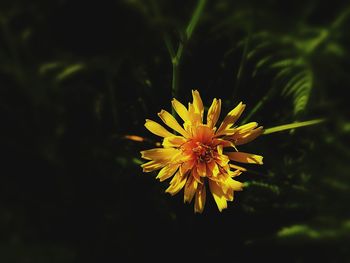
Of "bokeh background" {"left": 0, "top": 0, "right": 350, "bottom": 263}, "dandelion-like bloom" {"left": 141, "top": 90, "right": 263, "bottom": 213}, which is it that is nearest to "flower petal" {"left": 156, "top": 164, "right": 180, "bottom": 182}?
"dandelion-like bloom" {"left": 141, "top": 90, "right": 263, "bottom": 213}

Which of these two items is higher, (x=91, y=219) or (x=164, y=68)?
(x=164, y=68)

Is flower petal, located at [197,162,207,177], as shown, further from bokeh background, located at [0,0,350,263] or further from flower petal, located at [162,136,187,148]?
bokeh background, located at [0,0,350,263]

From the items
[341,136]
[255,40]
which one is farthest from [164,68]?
[341,136]

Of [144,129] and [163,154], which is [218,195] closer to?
[163,154]

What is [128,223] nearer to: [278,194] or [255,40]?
[278,194]

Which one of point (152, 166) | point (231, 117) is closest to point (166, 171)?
point (152, 166)

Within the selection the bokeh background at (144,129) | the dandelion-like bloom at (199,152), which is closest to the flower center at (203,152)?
the dandelion-like bloom at (199,152)
